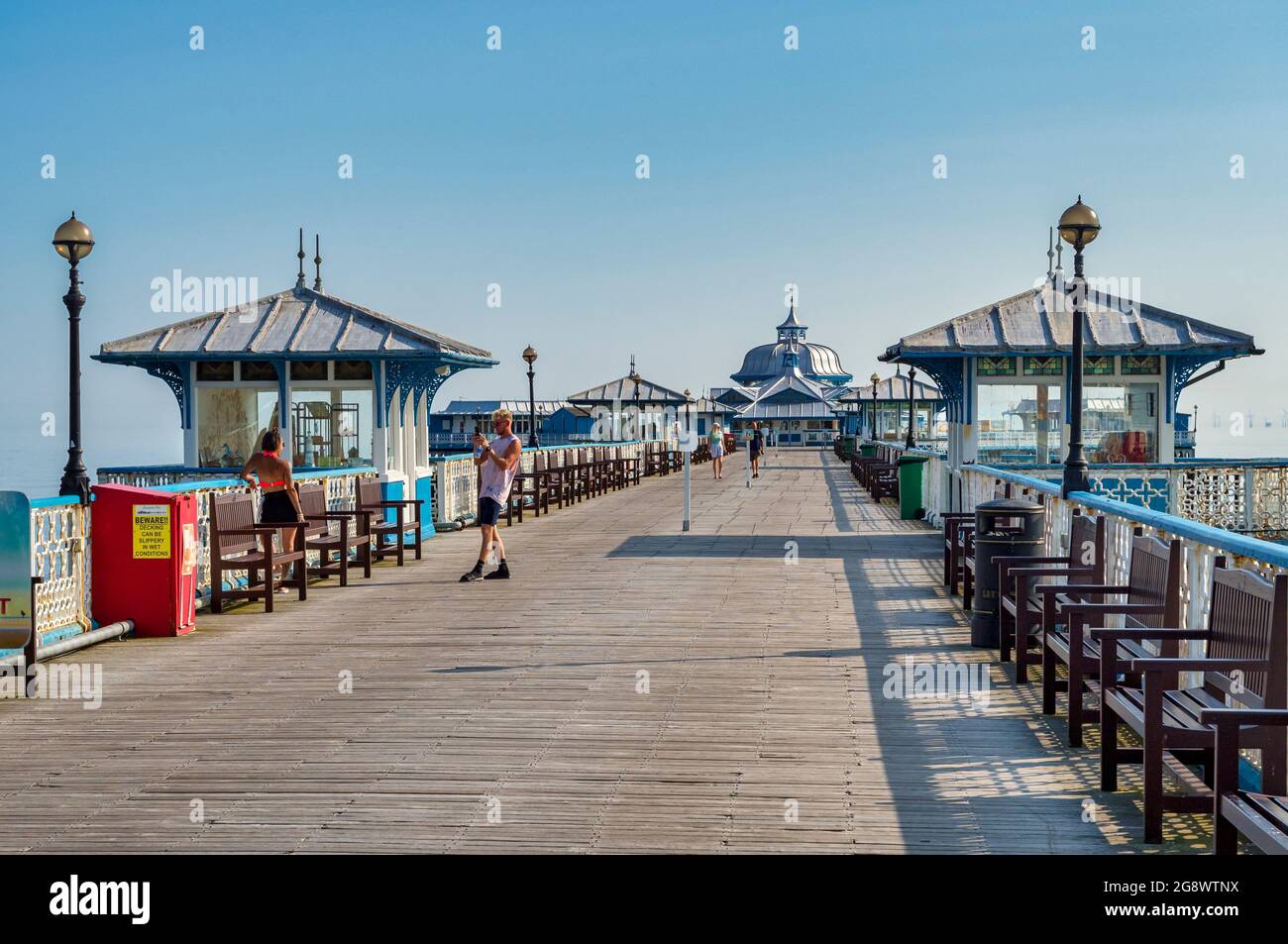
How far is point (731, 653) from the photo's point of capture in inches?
355

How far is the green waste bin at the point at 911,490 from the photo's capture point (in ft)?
74.0

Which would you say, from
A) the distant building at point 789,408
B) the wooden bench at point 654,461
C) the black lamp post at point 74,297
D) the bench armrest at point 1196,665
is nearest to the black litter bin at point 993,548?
the bench armrest at point 1196,665

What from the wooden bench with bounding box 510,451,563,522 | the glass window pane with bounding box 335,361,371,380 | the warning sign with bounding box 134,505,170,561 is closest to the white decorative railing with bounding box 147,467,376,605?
the warning sign with bounding box 134,505,170,561

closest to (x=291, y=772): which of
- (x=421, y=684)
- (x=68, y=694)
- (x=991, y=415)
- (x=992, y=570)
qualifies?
(x=421, y=684)

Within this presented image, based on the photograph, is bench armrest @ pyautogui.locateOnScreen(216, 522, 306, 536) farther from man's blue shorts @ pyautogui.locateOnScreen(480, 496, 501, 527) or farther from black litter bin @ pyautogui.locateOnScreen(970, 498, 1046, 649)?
black litter bin @ pyautogui.locateOnScreen(970, 498, 1046, 649)

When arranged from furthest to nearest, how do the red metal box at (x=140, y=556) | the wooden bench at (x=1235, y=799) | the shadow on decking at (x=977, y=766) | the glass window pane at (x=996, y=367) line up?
the glass window pane at (x=996, y=367) → the red metal box at (x=140, y=556) → the shadow on decking at (x=977, y=766) → the wooden bench at (x=1235, y=799)

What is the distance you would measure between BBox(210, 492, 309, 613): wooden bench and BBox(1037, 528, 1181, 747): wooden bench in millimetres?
6606

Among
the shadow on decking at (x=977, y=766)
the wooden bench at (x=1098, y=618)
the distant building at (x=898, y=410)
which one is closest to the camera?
the shadow on decking at (x=977, y=766)

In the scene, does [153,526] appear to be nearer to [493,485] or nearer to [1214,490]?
[493,485]

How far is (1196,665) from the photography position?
4.85 meters

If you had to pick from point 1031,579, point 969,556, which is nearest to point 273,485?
point 969,556

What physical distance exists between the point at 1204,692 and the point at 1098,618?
1916mm

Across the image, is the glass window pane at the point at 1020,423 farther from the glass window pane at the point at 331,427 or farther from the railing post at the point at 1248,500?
the glass window pane at the point at 331,427

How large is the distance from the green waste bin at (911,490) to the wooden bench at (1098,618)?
1513 cm
